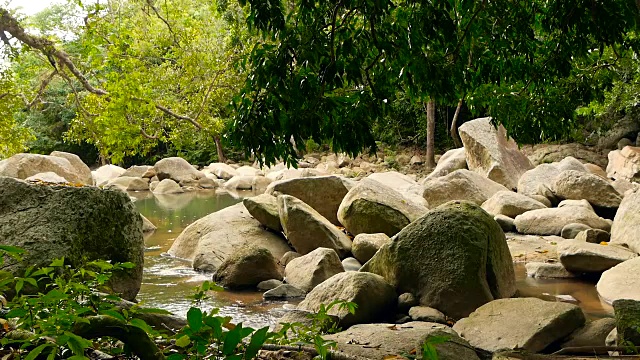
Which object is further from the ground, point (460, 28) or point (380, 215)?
point (460, 28)

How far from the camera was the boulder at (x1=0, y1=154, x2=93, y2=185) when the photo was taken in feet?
67.7

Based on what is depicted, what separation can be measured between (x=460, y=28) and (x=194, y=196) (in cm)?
1916

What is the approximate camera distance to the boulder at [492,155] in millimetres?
17859

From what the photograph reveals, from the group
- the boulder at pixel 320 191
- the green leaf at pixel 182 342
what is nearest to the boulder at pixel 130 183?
the boulder at pixel 320 191

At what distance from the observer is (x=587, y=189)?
13.2 meters

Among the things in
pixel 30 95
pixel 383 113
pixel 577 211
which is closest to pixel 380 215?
pixel 577 211

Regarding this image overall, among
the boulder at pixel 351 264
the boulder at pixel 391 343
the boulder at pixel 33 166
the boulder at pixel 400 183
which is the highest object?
the boulder at pixel 33 166

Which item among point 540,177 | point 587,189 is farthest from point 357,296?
point 540,177

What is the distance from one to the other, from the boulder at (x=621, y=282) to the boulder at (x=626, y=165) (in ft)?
38.0

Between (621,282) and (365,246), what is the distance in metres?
3.53

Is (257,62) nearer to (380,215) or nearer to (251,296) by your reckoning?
(251,296)

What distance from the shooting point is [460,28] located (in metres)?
5.42

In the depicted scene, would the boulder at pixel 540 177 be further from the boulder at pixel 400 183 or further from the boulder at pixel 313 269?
the boulder at pixel 313 269

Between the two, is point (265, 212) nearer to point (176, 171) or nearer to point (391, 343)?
point (391, 343)
